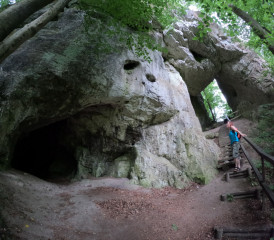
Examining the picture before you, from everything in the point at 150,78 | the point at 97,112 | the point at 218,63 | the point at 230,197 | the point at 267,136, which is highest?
the point at 218,63

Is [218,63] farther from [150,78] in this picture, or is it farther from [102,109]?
[102,109]

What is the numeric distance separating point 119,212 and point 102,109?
621cm

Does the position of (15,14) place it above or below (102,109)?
above

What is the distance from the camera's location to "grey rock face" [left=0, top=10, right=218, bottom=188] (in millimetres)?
8156

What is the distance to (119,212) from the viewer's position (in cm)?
636

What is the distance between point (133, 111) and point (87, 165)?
164 inches

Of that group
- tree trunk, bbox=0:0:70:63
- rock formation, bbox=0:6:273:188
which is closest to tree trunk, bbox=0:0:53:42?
tree trunk, bbox=0:0:70:63

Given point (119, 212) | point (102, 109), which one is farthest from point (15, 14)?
point (102, 109)

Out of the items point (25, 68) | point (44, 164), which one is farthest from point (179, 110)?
point (44, 164)

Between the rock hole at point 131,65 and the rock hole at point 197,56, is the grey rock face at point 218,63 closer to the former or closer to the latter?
A: the rock hole at point 197,56

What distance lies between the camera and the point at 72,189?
8.66 metres

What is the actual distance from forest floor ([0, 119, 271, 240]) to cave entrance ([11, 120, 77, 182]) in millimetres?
6078

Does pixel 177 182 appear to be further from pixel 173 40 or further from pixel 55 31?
pixel 173 40

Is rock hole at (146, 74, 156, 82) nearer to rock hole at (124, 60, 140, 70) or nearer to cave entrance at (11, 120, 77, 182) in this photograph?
rock hole at (124, 60, 140, 70)
